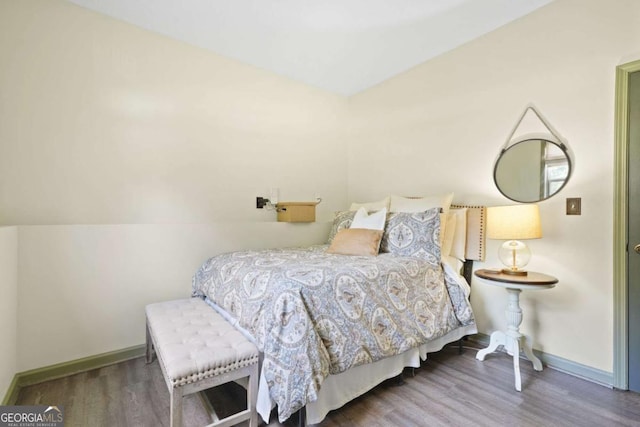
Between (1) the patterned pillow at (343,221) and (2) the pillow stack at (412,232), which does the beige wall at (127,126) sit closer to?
(1) the patterned pillow at (343,221)

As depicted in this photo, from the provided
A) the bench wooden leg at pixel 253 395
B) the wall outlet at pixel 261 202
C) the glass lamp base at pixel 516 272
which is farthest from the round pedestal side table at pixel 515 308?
the wall outlet at pixel 261 202

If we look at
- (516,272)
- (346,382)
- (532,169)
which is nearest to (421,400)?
(346,382)

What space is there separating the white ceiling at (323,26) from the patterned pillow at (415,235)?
151 cm

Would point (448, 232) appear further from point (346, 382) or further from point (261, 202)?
point (261, 202)

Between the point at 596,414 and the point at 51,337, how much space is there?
10.8 ft

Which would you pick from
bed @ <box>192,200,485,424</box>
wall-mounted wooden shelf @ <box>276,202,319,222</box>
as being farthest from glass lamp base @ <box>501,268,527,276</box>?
wall-mounted wooden shelf @ <box>276,202,319,222</box>

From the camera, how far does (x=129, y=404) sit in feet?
5.54

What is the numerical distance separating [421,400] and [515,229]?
1.23 metres

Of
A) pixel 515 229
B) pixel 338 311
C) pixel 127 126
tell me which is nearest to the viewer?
pixel 338 311

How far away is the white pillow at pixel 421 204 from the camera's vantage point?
253 cm

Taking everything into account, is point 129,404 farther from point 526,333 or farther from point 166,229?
point 526,333

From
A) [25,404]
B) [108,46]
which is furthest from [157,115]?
[25,404]

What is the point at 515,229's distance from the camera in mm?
2008

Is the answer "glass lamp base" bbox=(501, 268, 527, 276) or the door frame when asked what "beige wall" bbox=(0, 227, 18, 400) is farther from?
the door frame
